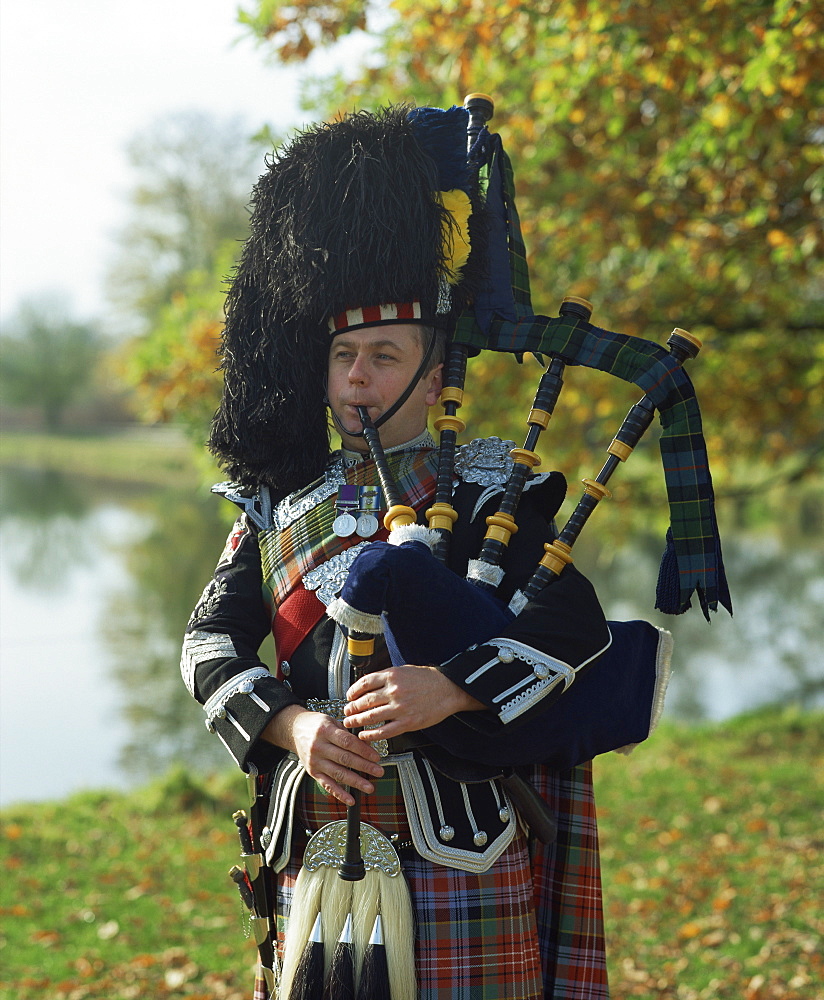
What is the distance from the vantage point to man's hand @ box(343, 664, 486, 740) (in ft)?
5.82

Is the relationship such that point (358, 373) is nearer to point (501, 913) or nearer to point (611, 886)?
point (501, 913)

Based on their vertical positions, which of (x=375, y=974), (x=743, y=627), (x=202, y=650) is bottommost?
(x=375, y=974)

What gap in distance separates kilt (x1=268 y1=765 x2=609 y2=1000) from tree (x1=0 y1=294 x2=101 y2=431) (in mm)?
11777

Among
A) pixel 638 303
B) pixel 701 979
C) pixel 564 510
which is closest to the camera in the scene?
pixel 701 979

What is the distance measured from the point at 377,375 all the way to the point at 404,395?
0.23 feet

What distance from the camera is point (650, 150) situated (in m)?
5.72

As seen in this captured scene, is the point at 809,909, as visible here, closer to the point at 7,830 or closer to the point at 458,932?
the point at 458,932

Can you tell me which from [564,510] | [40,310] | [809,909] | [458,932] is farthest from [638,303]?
[40,310]

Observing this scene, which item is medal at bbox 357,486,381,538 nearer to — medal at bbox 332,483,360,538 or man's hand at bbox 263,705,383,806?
medal at bbox 332,483,360,538

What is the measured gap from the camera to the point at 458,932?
1968 mm

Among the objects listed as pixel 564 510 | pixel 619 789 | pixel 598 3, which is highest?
pixel 564 510

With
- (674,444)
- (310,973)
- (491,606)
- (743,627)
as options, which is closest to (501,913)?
(310,973)

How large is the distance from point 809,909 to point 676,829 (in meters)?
1.19

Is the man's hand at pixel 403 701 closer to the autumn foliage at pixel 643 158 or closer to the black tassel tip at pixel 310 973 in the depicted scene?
the black tassel tip at pixel 310 973
